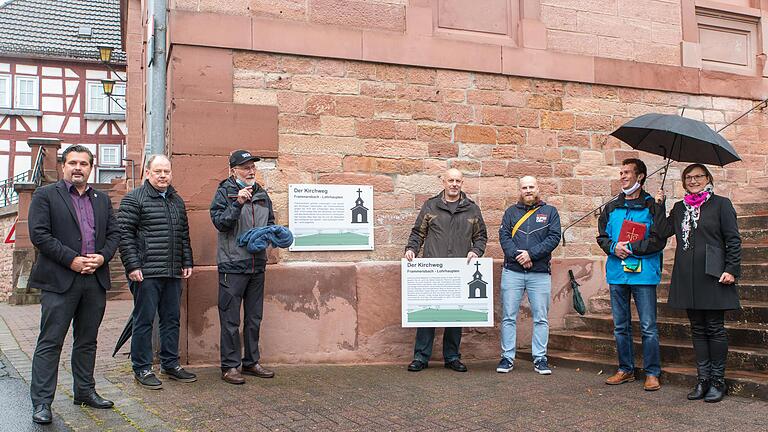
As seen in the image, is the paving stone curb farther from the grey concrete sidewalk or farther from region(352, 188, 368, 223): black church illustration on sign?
region(352, 188, 368, 223): black church illustration on sign

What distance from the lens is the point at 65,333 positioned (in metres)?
5.07

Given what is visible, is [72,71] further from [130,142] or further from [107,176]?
[130,142]

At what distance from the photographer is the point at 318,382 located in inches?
240

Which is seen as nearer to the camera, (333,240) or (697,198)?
(697,198)

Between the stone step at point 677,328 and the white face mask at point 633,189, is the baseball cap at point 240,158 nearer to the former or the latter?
the white face mask at point 633,189

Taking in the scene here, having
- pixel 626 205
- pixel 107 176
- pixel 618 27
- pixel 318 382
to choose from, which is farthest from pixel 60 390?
pixel 107 176

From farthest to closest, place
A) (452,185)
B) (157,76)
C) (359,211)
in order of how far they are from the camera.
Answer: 1. (157,76)
2. (359,211)
3. (452,185)

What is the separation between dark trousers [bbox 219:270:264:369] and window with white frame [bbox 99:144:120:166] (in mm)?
26942

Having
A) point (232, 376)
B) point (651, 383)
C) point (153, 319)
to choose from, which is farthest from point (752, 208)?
point (153, 319)

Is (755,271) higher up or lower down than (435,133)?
lower down

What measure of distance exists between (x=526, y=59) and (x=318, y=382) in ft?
14.3

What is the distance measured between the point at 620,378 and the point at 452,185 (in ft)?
7.49

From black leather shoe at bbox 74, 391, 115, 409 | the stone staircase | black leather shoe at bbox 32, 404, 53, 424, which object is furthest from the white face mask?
black leather shoe at bbox 32, 404, 53, 424

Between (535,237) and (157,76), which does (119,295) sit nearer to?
(157,76)
